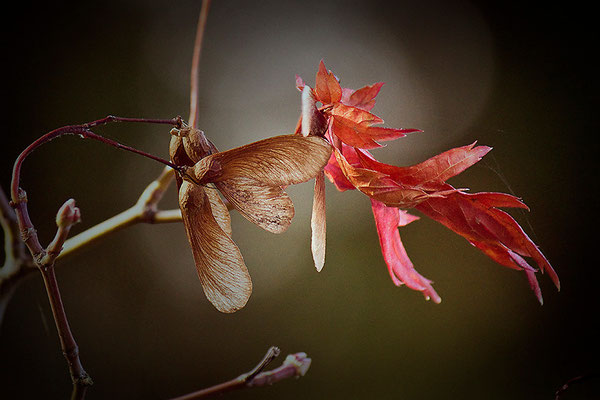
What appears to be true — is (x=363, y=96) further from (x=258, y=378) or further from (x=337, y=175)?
(x=258, y=378)

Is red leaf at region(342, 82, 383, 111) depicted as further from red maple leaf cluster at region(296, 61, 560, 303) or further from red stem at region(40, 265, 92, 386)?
red stem at region(40, 265, 92, 386)

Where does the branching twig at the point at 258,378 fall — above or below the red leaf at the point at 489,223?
below

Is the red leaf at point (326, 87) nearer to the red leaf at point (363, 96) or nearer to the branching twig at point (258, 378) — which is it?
the red leaf at point (363, 96)

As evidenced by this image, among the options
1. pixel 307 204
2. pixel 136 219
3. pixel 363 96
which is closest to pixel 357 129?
pixel 363 96

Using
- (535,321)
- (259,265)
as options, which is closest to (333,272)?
(259,265)

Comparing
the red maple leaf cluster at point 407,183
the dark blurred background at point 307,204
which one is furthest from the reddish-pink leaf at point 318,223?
the dark blurred background at point 307,204

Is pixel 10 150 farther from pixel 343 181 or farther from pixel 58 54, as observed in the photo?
pixel 343 181
